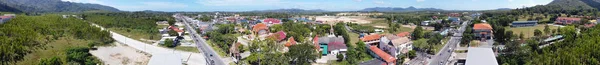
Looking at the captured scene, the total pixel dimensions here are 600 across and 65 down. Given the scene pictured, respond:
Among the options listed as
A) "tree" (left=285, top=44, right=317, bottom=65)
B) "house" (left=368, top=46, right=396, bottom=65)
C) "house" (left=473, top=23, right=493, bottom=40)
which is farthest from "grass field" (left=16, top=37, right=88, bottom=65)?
"house" (left=473, top=23, right=493, bottom=40)

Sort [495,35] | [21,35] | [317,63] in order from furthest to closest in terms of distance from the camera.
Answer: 1. [495,35]
2. [21,35]
3. [317,63]

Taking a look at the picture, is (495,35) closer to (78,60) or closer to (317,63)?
(317,63)

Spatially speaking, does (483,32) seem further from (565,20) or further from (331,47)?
(565,20)

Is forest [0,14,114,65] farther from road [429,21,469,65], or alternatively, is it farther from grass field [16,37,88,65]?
road [429,21,469,65]

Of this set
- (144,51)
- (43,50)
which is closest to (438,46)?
(144,51)

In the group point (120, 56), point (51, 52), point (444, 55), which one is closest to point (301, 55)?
point (444, 55)

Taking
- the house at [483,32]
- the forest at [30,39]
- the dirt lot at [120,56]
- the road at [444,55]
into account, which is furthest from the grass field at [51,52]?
the house at [483,32]
